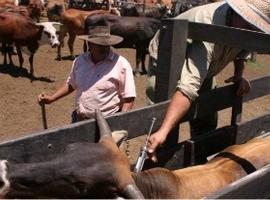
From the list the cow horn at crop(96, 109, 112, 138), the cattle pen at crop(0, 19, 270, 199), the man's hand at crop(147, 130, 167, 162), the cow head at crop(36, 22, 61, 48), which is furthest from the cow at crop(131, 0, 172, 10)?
the cow horn at crop(96, 109, 112, 138)

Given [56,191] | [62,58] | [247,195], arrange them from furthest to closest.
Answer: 1. [62,58]
2. [56,191]
3. [247,195]

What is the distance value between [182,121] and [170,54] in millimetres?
547

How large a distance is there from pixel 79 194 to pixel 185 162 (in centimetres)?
158

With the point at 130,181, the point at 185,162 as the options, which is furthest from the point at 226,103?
the point at 130,181

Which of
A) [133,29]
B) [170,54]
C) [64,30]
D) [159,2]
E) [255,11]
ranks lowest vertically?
[159,2]

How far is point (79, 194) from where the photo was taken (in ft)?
9.12

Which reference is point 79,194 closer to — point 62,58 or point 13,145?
point 13,145

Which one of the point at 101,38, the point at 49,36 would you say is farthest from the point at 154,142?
the point at 49,36

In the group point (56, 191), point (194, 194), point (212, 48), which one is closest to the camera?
point (56, 191)

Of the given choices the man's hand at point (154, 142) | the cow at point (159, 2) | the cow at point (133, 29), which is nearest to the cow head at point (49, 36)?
the cow at point (133, 29)

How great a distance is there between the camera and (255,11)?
3572 millimetres

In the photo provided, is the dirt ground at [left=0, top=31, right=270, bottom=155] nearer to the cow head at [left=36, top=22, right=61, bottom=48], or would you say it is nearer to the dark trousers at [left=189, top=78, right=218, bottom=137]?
the cow head at [left=36, top=22, right=61, bottom=48]

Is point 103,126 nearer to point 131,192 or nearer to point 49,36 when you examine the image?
point 131,192

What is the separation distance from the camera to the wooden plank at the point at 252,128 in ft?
15.5
